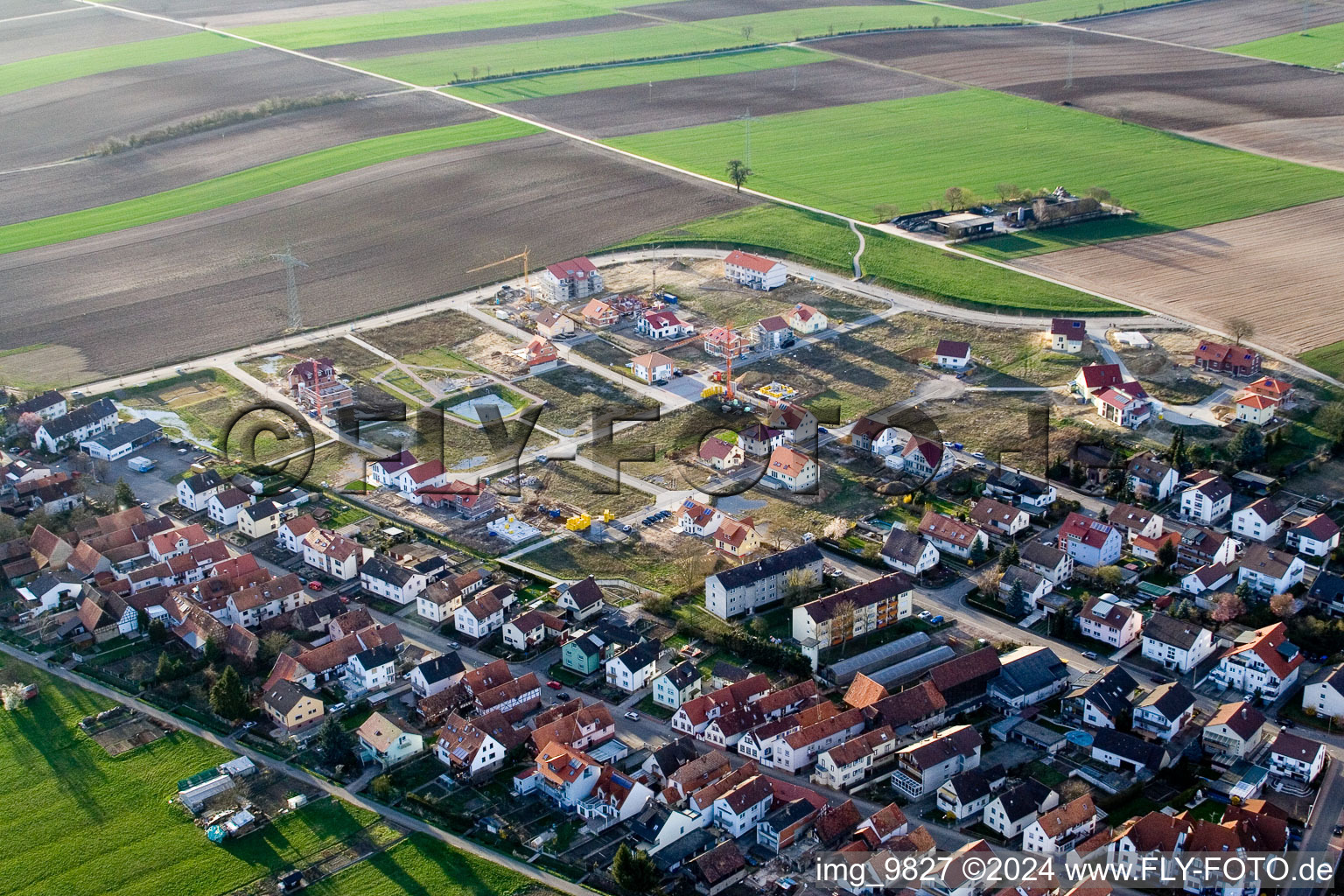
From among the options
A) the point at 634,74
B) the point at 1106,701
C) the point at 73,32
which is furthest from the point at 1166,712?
the point at 73,32

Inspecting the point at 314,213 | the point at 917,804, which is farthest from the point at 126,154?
the point at 917,804

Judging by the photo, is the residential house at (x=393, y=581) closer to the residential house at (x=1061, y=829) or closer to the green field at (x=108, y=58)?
the residential house at (x=1061, y=829)

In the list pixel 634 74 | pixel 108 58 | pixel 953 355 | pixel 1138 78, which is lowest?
pixel 953 355

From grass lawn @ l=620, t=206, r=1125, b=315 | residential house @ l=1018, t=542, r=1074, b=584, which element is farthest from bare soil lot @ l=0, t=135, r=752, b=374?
residential house @ l=1018, t=542, r=1074, b=584

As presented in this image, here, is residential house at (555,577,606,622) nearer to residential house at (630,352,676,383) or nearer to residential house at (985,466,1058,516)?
residential house at (985,466,1058,516)

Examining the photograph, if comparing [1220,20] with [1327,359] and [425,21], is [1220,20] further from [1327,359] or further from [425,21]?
[1327,359]
